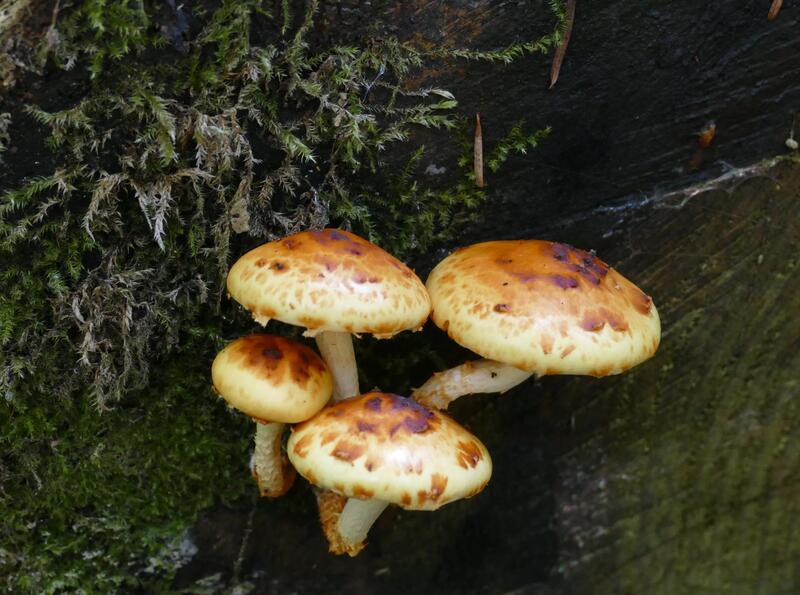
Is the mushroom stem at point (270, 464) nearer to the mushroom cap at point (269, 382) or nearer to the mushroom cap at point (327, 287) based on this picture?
the mushroom cap at point (269, 382)

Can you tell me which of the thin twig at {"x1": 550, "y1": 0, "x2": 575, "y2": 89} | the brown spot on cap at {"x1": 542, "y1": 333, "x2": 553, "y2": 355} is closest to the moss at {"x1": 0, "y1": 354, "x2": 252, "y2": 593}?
the brown spot on cap at {"x1": 542, "y1": 333, "x2": 553, "y2": 355}

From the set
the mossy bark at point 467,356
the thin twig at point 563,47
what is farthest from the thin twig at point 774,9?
the thin twig at point 563,47

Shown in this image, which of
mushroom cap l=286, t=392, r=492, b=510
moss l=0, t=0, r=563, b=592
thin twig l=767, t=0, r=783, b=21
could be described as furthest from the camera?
thin twig l=767, t=0, r=783, b=21

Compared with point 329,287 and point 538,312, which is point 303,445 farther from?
point 538,312

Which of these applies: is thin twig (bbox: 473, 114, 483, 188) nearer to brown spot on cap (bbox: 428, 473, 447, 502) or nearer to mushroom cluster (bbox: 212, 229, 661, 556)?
mushroom cluster (bbox: 212, 229, 661, 556)

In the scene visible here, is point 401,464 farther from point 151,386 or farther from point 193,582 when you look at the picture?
point 193,582
